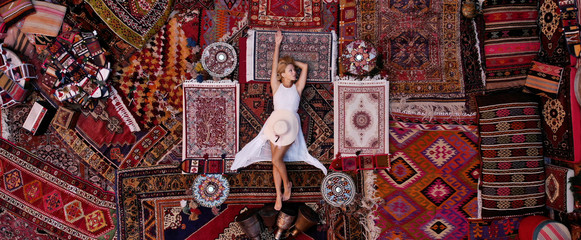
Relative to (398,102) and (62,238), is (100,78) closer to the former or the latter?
(62,238)

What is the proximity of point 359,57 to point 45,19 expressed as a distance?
10.9 ft

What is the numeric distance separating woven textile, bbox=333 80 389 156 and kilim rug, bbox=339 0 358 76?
272mm

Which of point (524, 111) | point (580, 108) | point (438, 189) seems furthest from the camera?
point (438, 189)

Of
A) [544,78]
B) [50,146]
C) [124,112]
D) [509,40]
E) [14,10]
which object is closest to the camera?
[544,78]

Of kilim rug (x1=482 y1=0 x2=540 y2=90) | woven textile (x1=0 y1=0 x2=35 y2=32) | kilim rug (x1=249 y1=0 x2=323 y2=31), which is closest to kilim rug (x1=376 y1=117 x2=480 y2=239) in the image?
kilim rug (x1=482 y1=0 x2=540 y2=90)

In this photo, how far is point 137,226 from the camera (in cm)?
351

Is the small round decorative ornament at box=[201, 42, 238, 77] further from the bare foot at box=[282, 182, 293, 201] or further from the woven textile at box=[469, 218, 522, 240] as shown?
the woven textile at box=[469, 218, 522, 240]

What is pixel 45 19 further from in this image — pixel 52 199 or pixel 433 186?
pixel 433 186

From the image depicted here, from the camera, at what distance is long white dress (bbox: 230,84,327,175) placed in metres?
3.28

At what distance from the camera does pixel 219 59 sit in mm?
3426

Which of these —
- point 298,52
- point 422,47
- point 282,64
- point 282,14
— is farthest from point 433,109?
point 282,14

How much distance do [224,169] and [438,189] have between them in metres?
2.30

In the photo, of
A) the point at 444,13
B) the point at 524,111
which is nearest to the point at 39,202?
the point at 444,13

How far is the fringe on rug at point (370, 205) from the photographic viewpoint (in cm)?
336
